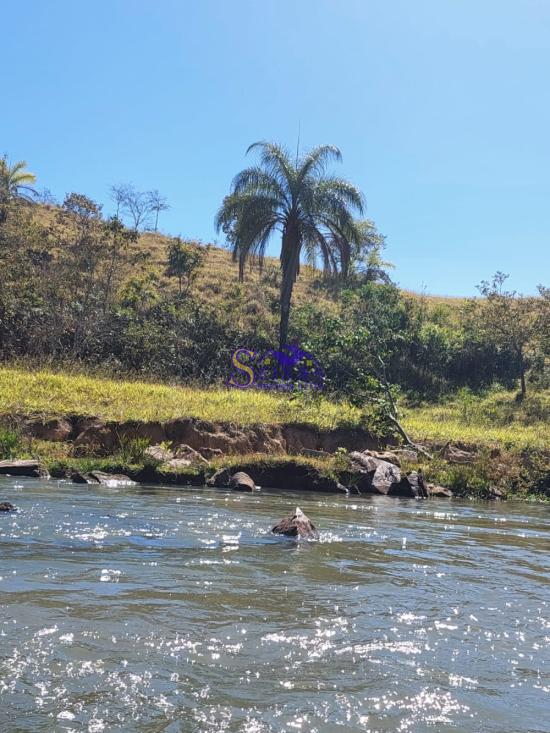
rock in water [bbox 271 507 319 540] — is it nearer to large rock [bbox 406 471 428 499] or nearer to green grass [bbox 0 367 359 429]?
large rock [bbox 406 471 428 499]

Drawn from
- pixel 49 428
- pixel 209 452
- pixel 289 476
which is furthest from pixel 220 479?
pixel 49 428

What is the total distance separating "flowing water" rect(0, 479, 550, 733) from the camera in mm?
3600

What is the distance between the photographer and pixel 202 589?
18.8 ft

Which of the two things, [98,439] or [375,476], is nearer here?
[375,476]

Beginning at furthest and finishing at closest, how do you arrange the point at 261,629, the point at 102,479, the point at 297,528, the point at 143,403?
the point at 143,403, the point at 102,479, the point at 297,528, the point at 261,629

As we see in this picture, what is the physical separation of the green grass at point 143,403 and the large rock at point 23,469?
2.80 m

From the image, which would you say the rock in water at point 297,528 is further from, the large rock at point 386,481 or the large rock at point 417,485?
the large rock at point 417,485

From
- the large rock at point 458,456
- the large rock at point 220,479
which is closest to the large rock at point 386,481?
the large rock at point 458,456

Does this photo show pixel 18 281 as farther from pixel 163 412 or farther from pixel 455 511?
pixel 455 511

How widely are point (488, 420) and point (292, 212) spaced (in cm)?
1010

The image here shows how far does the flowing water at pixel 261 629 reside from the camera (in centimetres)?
360

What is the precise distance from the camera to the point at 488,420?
76.2ft
